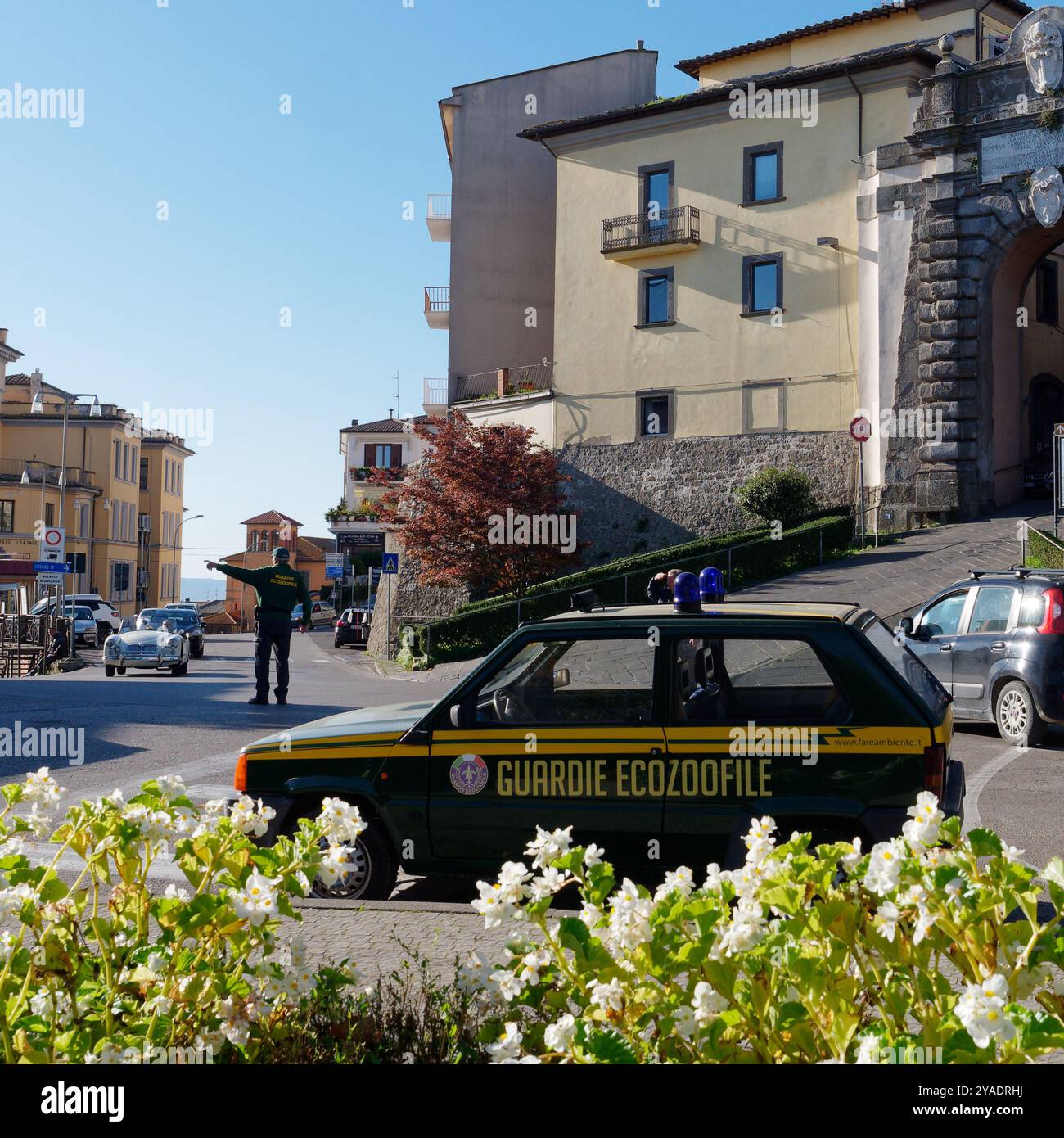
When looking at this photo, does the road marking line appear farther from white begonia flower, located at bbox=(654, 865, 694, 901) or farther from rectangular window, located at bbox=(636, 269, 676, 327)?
rectangular window, located at bbox=(636, 269, 676, 327)

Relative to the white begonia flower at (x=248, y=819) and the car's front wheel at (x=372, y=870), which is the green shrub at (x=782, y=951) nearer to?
the white begonia flower at (x=248, y=819)

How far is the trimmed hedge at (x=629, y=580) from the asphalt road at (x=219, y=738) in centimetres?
419

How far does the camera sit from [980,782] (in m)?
10.3

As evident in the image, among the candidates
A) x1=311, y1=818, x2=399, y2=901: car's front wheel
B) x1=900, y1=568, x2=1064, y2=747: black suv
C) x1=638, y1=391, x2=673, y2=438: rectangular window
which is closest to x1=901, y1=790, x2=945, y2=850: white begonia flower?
x1=311, y1=818, x2=399, y2=901: car's front wheel

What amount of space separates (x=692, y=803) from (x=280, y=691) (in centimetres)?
1103

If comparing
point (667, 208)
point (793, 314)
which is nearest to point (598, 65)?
point (667, 208)

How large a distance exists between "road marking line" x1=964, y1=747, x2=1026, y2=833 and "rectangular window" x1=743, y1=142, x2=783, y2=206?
88.4 ft

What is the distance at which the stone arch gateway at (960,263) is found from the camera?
97.2ft

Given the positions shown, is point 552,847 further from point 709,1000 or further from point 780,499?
point 780,499

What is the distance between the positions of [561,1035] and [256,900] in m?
0.85

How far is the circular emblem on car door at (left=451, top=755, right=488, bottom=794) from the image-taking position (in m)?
6.11

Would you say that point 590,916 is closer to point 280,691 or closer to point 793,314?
point 280,691

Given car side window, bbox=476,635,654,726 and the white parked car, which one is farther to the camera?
the white parked car

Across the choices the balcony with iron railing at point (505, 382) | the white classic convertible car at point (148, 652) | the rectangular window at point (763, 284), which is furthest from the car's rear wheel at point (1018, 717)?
the balcony with iron railing at point (505, 382)
